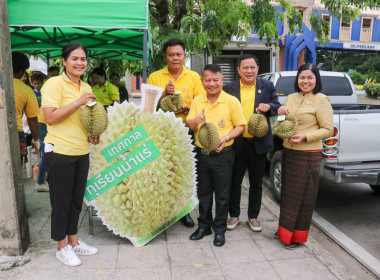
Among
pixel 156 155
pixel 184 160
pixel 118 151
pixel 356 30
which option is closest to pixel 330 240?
pixel 184 160

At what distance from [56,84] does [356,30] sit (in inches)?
936

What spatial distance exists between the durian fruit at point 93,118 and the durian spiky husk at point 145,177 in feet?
1.41

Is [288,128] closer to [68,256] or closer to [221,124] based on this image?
[221,124]

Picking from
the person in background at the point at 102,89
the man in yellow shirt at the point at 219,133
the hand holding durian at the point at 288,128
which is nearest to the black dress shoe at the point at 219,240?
the man in yellow shirt at the point at 219,133

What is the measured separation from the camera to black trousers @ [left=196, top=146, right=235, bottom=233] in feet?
11.3

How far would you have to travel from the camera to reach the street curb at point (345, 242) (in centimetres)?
349

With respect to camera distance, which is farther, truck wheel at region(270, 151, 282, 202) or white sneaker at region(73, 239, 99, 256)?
truck wheel at region(270, 151, 282, 202)

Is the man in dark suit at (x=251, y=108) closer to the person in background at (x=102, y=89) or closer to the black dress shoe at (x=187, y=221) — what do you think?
the black dress shoe at (x=187, y=221)

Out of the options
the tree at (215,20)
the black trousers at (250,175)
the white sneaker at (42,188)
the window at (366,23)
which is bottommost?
the white sneaker at (42,188)

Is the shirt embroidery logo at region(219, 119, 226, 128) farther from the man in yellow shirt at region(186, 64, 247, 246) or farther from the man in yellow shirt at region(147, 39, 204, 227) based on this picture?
the man in yellow shirt at region(147, 39, 204, 227)

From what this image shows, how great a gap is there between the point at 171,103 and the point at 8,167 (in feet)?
5.14

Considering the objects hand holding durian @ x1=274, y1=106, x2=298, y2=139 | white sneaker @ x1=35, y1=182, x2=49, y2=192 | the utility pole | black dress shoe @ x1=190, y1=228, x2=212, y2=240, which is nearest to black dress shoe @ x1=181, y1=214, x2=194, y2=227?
black dress shoe @ x1=190, y1=228, x2=212, y2=240

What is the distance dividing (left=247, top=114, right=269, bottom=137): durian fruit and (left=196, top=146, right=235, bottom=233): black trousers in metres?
0.29

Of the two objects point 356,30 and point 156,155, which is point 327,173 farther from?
point 356,30
